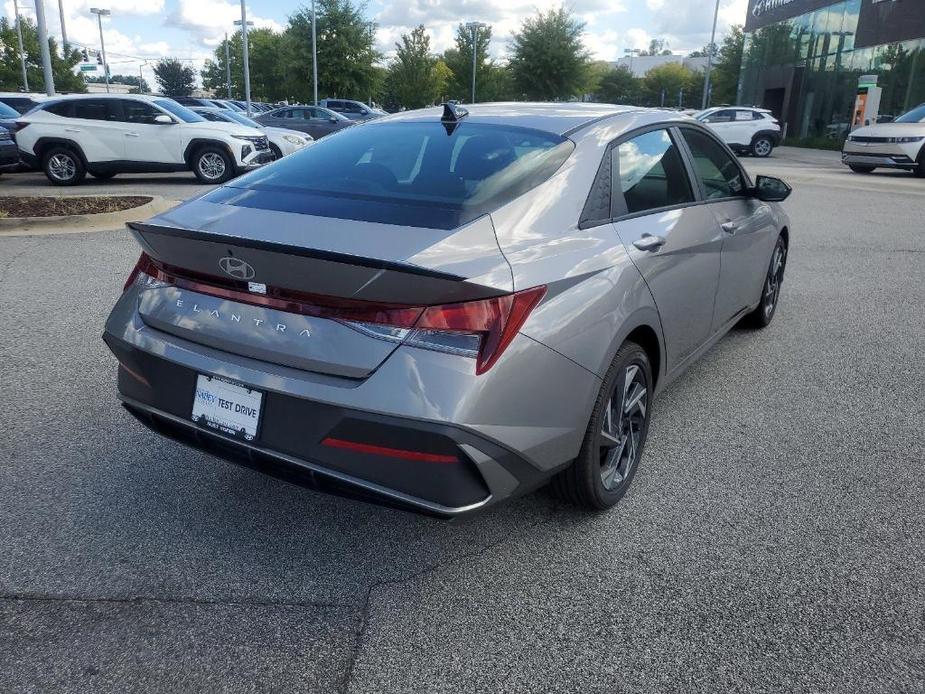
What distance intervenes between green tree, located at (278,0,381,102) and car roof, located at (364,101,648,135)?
149 feet

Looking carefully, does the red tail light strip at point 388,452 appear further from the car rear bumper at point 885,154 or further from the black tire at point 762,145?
the black tire at point 762,145

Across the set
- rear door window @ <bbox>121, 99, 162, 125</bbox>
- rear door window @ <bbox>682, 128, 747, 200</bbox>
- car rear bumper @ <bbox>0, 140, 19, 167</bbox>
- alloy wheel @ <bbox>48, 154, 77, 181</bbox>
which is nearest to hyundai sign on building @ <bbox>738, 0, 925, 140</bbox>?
rear door window @ <bbox>121, 99, 162, 125</bbox>

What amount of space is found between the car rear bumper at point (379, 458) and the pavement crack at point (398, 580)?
421mm

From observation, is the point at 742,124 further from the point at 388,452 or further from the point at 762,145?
the point at 388,452

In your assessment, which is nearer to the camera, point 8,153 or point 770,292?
point 770,292

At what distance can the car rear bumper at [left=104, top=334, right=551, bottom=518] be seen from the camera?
2.29 m

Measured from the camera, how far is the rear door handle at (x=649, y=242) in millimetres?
3154

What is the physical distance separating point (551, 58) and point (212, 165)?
44.7m

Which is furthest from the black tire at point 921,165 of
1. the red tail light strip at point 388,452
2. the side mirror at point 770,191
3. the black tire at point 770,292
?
the red tail light strip at point 388,452

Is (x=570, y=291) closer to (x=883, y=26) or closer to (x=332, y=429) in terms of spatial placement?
(x=332, y=429)

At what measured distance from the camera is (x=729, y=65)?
196 ft

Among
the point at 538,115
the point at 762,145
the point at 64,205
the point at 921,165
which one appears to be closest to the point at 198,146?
the point at 64,205

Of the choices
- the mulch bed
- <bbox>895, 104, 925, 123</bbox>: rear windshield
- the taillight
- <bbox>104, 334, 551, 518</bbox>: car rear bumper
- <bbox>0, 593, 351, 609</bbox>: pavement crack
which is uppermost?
<bbox>895, 104, 925, 123</bbox>: rear windshield

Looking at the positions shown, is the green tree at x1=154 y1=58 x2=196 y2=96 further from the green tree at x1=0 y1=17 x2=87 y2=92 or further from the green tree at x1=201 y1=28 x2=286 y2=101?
the green tree at x1=0 y1=17 x2=87 y2=92
